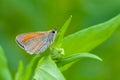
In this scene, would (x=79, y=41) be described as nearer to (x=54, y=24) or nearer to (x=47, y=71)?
(x=47, y=71)

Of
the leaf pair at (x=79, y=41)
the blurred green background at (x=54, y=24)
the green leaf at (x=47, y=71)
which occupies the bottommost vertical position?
the blurred green background at (x=54, y=24)

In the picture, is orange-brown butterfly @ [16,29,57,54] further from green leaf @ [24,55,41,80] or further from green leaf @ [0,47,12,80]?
green leaf @ [0,47,12,80]

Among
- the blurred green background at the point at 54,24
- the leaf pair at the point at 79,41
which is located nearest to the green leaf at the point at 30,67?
the leaf pair at the point at 79,41

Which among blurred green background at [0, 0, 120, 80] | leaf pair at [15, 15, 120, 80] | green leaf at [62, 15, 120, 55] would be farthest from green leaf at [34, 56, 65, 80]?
blurred green background at [0, 0, 120, 80]

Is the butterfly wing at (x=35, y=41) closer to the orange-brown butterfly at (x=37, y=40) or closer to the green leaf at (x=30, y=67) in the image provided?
the orange-brown butterfly at (x=37, y=40)

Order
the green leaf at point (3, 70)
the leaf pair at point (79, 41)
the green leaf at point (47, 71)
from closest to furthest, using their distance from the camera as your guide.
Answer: the green leaf at point (47, 71)
the leaf pair at point (79, 41)
the green leaf at point (3, 70)

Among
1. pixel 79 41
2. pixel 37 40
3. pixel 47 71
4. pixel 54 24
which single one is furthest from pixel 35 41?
pixel 54 24

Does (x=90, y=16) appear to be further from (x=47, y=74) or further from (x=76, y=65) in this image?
(x=47, y=74)
